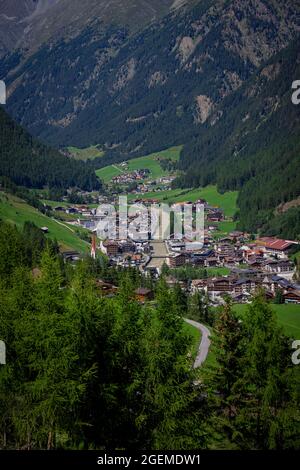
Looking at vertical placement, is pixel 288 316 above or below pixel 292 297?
above

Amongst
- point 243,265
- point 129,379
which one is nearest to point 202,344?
point 129,379

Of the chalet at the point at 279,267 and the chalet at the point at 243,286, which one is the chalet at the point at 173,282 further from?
the chalet at the point at 279,267

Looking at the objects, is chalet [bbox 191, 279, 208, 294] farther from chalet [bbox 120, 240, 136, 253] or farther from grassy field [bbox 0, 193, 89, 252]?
chalet [bbox 120, 240, 136, 253]

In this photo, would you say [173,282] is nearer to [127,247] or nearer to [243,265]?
[243,265]

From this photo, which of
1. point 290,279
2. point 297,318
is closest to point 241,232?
point 290,279

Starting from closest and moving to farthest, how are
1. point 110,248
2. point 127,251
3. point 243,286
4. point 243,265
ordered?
point 243,286 → point 243,265 → point 110,248 → point 127,251

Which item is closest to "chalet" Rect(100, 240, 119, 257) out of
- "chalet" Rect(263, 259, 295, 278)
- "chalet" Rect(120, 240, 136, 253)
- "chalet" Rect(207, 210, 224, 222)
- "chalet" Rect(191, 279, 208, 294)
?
"chalet" Rect(120, 240, 136, 253)
